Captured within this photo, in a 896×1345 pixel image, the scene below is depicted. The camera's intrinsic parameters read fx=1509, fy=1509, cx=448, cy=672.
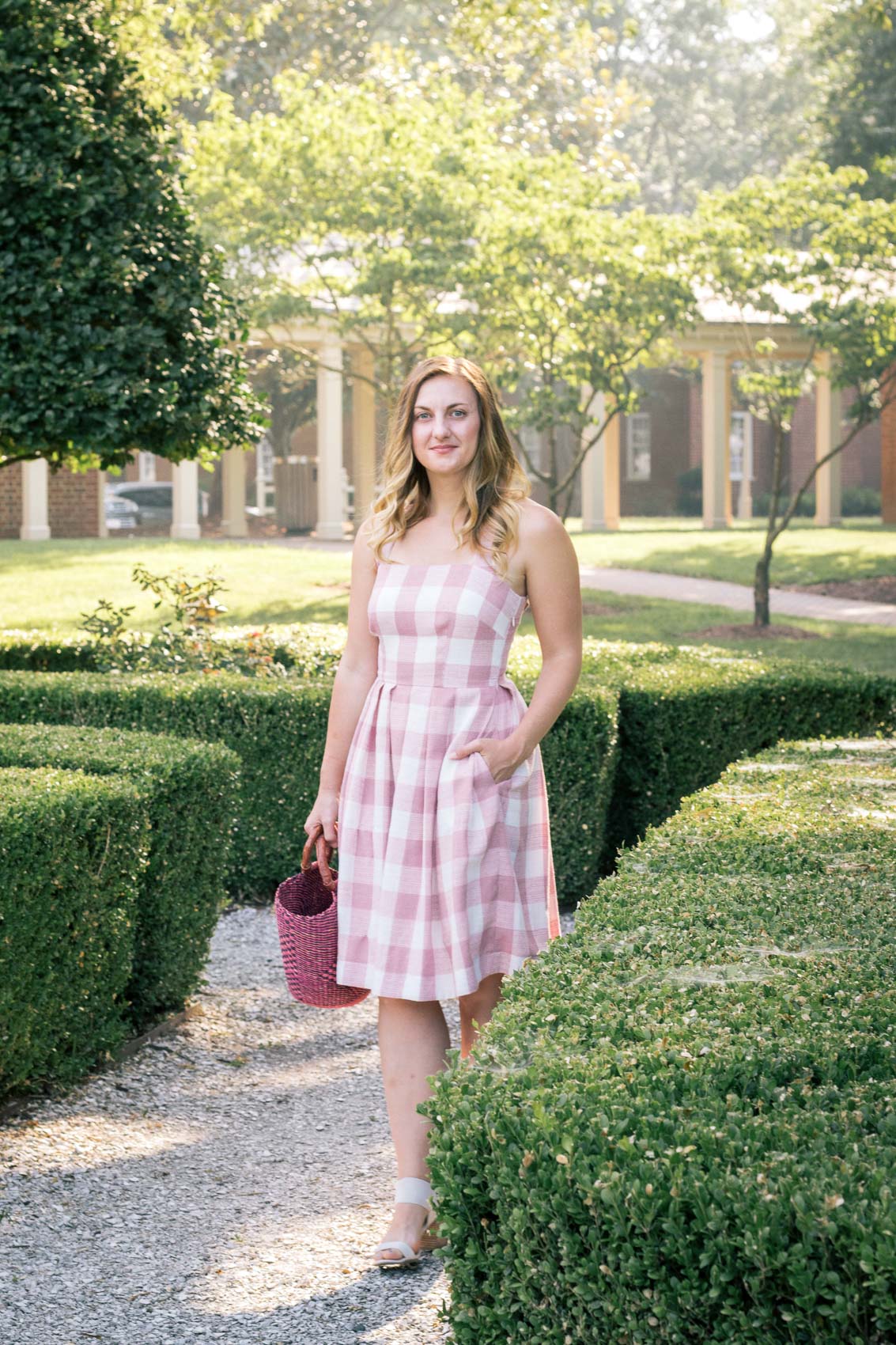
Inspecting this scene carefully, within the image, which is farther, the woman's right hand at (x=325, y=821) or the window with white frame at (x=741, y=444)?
the window with white frame at (x=741, y=444)

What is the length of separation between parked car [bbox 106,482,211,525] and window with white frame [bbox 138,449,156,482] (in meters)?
2.49

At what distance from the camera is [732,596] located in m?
18.4

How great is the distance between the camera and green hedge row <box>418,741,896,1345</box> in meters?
1.80

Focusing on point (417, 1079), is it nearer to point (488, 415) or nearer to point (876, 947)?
point (876, 947)

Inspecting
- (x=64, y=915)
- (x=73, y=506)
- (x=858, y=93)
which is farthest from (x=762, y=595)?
(x=858, y=93)

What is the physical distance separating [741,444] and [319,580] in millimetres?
23574

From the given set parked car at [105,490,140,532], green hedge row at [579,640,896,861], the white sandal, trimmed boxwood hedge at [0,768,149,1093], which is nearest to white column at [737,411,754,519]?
parked car at [105,490,140,532]

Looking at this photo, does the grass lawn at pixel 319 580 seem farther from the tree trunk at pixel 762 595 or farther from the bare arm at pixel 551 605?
the bare arm at pixel 551 605

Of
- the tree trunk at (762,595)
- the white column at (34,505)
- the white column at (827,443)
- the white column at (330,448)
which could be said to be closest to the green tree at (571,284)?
the tree trunk at (762,595)

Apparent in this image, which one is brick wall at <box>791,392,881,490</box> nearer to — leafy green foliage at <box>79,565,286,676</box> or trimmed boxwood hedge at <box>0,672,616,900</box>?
leafy green foliage at <box>79,565,286,676</box>

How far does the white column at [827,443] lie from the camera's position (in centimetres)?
→ 2631

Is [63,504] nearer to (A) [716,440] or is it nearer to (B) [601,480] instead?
(B) [601,480]

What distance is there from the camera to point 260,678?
23.1ft

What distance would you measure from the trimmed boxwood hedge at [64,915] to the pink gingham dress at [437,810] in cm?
113
